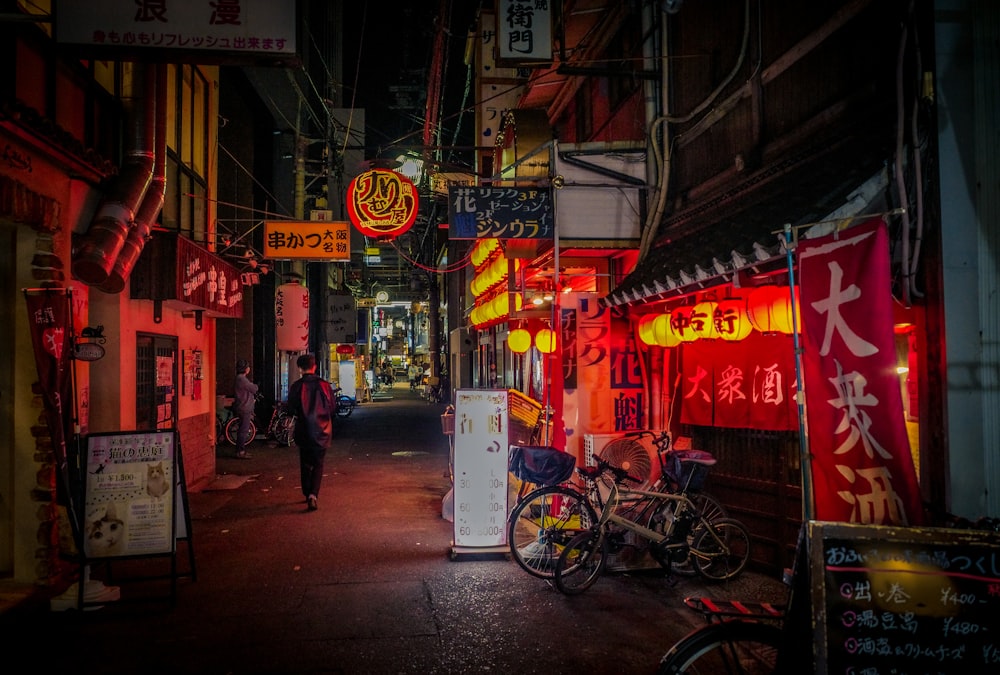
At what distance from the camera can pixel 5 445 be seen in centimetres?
743

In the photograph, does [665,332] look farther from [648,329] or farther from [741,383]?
[741,383]

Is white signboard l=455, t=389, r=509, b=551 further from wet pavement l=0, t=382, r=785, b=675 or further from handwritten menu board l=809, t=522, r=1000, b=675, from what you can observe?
handwritten menu board l=809, t=522, r=1000, b=675

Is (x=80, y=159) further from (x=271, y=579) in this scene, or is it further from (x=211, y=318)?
(x=211, y=318)

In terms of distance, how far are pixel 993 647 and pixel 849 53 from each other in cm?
560

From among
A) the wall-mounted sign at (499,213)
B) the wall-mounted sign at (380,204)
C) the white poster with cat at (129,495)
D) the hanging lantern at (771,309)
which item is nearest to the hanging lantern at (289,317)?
the wall-mounted sign at (380,204)

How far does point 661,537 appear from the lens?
289 inches

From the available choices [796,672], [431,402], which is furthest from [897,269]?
[431,402]

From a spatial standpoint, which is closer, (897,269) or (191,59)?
(897,269)

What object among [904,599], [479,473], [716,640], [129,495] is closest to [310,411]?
[479,473]

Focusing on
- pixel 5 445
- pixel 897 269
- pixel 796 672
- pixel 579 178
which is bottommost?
pixel 796 672

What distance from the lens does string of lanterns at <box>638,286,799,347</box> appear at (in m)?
7.09

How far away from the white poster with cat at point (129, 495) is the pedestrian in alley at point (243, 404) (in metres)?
10.8

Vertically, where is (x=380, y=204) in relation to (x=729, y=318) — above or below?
above

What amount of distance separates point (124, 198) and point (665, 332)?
775 cm
